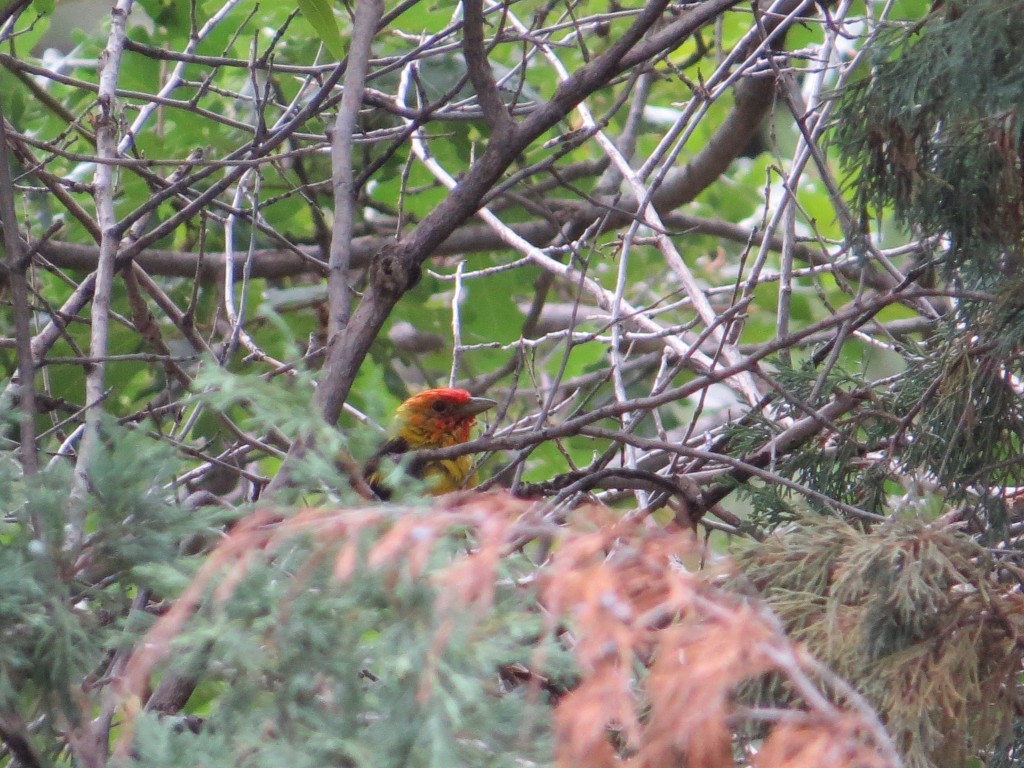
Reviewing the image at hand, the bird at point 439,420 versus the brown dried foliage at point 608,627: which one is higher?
the brown dried foliage at point 608,627

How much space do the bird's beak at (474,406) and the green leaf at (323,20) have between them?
2852 millimetres

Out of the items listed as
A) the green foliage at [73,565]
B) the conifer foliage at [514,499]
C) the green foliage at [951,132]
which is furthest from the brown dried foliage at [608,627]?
the green foliage at [951,132]

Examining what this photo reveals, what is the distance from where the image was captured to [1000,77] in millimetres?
2697

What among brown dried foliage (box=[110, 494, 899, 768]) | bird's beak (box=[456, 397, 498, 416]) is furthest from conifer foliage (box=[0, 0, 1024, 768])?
bird's beak (box=[456, 397, 498, 416])

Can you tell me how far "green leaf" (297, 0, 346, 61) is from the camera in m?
3.24

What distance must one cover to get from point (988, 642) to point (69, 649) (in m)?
1.80

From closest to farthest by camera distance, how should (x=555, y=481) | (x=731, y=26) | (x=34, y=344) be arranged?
1. (x=555, y=481)
2. (x=34, y=344)
3. (x=731, y=26)

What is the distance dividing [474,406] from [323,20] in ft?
9.82

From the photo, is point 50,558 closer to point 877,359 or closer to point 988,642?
point 988,642

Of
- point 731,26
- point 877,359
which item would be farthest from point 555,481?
point 731,26

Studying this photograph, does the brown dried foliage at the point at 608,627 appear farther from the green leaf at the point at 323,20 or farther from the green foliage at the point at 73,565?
the green leaf at the point at 323,20

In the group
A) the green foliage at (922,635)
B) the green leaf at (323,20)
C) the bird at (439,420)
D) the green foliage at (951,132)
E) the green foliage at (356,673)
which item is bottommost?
the bird at (439,420)

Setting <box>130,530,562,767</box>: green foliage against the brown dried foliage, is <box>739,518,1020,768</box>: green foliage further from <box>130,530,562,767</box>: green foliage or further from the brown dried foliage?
<box>130,530,562,767</box>: green foliage

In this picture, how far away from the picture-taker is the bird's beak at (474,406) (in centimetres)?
596
